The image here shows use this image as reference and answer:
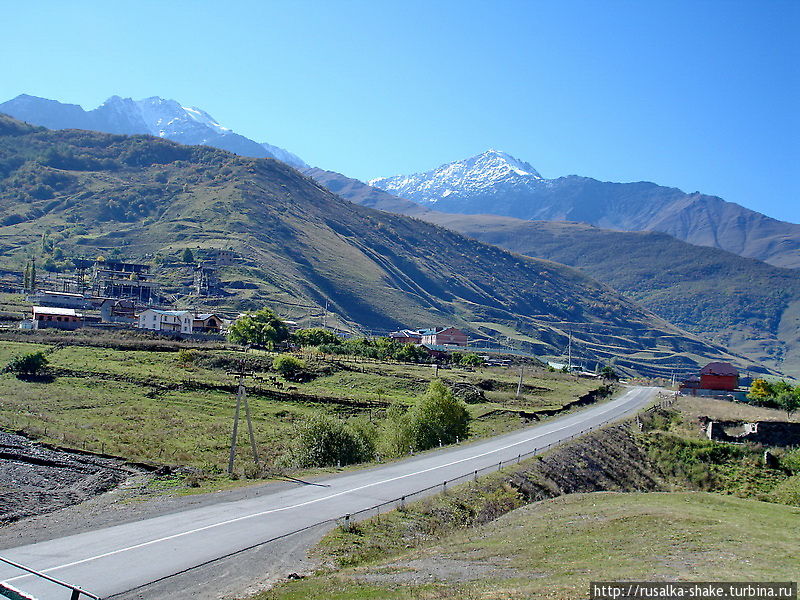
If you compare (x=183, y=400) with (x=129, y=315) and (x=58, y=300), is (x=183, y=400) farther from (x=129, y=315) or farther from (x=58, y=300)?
(x=58, y=300)

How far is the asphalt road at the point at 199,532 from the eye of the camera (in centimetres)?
2034

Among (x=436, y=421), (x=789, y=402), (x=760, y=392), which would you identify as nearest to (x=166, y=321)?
(x=436, y=421)

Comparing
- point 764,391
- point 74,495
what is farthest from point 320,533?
point 764,391

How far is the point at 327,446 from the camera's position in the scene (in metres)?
46.5

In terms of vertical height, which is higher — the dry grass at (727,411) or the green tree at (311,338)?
the green tree at (311,338)

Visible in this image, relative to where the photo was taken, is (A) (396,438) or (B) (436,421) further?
(B) (436,421)

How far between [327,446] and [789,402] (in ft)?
225

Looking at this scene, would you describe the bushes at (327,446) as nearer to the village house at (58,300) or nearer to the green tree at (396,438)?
the green tree at (396,438)

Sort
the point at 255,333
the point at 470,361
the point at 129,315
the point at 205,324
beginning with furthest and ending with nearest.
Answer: the point at 205,324 → the point at 129,315 → the point at 470,361 → the point at 255,333

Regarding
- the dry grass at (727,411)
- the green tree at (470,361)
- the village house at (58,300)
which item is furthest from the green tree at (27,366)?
the village house at (58,300)

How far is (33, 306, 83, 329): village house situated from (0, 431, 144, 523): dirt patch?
280 ft

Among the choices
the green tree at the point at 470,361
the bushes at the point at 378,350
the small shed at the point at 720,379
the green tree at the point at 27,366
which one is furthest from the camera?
the green tree at the point at 470,361

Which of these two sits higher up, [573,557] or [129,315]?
[573,557]

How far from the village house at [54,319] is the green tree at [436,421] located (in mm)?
87339
